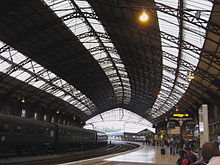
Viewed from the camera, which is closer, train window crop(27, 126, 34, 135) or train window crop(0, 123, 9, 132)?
train window crop(0, 123, 9, 132)

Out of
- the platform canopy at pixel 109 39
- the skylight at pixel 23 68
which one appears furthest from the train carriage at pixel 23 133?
the skylight at pixel 23 68

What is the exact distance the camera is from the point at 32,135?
85.8 ft

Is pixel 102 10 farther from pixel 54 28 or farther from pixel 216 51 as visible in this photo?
pixel 216 51

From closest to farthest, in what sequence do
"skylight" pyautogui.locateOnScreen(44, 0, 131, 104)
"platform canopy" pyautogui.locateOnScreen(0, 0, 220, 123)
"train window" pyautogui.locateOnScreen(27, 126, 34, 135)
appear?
"platform canopy" pyautogui.locateOnScreen(0, 0, 220, 123)
"train window" pyautogui.locateOnScreen(27, 126, 34, 135)
"skylight" pyautogui.locateOnScreen(44, 0, 131, 104)

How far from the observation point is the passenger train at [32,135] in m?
22.1

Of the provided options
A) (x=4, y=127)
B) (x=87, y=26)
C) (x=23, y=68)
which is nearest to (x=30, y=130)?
(x=4, y=127)

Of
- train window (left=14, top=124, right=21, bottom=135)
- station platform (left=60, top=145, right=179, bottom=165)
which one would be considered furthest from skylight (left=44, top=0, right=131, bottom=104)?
station platform (left=60, top=145, right=179, bottom=165)

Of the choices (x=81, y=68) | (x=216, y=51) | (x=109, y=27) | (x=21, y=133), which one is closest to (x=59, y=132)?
(x=21, y=133)

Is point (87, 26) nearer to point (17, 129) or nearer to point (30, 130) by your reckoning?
point (30, 130)

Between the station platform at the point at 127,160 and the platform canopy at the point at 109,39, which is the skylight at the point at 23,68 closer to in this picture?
the platform canopy at the point at 109,39

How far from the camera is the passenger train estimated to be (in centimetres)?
2212

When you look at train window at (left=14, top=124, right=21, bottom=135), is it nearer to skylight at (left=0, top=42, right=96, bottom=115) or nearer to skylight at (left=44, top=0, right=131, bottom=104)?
skylight at (left=44, top=0, right=131, bottom=104)

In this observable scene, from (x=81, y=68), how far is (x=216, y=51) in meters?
26.5

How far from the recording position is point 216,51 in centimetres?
2709
